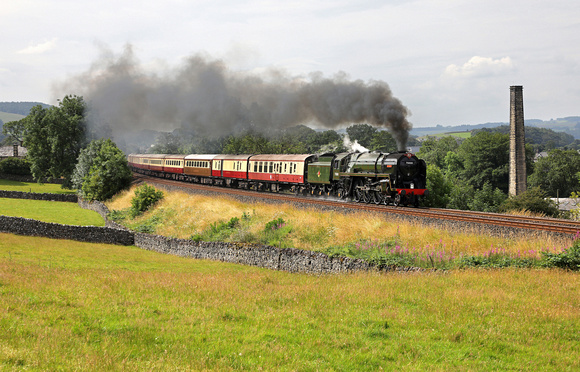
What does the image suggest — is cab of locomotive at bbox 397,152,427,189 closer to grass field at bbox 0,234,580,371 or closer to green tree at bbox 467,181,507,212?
grass field at bbox 0,234,580,371

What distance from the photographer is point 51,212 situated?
44.8 meters

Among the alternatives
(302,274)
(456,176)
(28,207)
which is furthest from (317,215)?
(456,176)

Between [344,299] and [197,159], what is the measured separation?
4989cm

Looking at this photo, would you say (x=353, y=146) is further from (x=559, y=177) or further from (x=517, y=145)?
(x=559, y=177)

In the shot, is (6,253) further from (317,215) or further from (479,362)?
(479,362)

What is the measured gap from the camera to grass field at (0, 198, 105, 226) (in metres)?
40.0

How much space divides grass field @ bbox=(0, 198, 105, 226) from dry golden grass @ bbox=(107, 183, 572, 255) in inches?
279

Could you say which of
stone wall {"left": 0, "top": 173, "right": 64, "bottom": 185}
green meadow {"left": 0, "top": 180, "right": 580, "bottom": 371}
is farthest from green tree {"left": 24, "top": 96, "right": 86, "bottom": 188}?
green meadow {"left": 0, "top": 180, "right": 580, "bottom": 371}

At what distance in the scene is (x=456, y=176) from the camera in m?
103

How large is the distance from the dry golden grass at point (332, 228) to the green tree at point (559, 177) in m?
79.6

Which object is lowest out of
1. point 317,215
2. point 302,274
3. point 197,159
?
point 302,274

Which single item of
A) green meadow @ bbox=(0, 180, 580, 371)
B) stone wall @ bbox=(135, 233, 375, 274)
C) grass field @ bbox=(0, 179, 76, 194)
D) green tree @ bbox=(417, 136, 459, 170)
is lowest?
stone wall @ bbox=(135, 233, 375, 274)

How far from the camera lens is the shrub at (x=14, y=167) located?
82.4 meters

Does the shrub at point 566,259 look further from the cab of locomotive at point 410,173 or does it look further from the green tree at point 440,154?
the green tree at point 440,154
